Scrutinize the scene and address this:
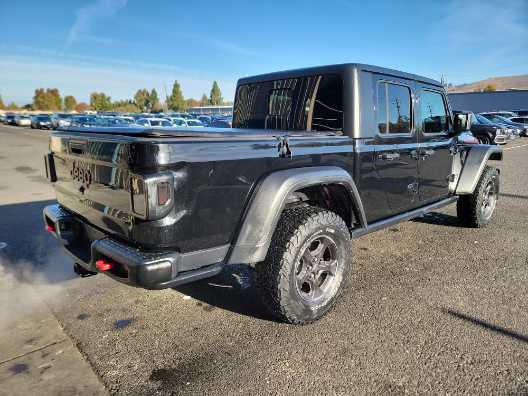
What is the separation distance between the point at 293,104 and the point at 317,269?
1.65 meters

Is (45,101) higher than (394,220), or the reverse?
(45,101)

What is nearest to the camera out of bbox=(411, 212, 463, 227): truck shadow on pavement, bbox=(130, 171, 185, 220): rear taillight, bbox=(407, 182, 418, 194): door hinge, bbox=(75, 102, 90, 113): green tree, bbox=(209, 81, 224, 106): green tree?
bbox=(130, 171, 185, 220): rear taillight

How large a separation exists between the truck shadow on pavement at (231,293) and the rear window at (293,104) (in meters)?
1.47

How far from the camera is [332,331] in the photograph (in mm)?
2852

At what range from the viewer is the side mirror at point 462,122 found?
181 inches

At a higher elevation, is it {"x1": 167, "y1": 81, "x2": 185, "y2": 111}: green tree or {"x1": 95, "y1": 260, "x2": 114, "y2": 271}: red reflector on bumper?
{"x1": 167, "y1": 81, "x2": 185, "y2": 111}: green tree

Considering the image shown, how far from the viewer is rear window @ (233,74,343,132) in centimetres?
343

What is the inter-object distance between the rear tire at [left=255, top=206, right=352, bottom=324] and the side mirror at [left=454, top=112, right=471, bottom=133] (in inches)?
98.6

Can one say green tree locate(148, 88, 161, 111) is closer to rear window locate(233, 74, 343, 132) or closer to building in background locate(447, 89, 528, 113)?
building in background locate(447, 89, 528, 113)

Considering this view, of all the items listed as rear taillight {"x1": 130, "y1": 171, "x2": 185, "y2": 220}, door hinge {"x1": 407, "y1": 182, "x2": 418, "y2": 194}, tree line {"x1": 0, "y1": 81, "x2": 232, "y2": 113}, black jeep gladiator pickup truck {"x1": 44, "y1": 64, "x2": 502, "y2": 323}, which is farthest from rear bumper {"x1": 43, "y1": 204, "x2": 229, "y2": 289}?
tree line {"x1": 0, "y1": 81, "x2": 232, "y2": 113}

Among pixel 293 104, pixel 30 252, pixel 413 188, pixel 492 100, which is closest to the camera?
pixel 293 104

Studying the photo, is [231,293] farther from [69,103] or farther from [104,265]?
[69,103]

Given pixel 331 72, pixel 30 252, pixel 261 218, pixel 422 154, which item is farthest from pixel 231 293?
pixel 30 252

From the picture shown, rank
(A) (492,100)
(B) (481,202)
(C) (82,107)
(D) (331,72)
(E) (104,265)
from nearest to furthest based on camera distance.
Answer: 1. (E) (104,265)
2. (D) (331,72)
3. (B) (481,202)
4. (A) (492,100)
5. (C) (82,107)
